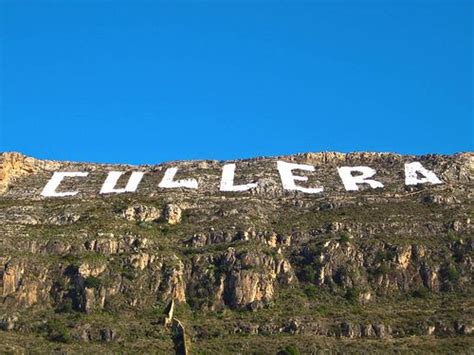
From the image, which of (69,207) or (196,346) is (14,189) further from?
(196,346)

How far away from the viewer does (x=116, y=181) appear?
549 feet

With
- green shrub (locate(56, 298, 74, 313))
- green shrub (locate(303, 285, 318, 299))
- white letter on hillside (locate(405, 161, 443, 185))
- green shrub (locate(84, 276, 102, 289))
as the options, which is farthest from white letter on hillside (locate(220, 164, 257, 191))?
green shrub (locate(56, 298, 74, 313))

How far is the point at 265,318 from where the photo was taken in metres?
126

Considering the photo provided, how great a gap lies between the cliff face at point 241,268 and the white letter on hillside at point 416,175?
4.14ft

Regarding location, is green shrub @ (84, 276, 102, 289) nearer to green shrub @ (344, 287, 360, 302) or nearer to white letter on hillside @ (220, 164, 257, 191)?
green shrub @ (344, 287, 360, 302)

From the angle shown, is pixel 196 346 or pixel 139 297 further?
pixel 139 297

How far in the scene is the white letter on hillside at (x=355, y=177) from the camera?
528 ft

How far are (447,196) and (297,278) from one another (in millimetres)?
26817

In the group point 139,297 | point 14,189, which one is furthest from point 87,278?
point 14,189

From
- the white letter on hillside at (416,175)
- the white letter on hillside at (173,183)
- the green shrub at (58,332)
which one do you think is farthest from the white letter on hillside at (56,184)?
the white letter on hillside at (416,175)

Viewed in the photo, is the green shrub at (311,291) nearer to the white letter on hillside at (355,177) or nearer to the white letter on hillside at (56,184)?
the white letter on hillside at (355,177)

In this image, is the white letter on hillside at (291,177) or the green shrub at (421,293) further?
the white letter on hillside at (291,177)

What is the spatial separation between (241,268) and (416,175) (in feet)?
135

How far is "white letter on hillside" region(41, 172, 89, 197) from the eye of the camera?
161375mm
